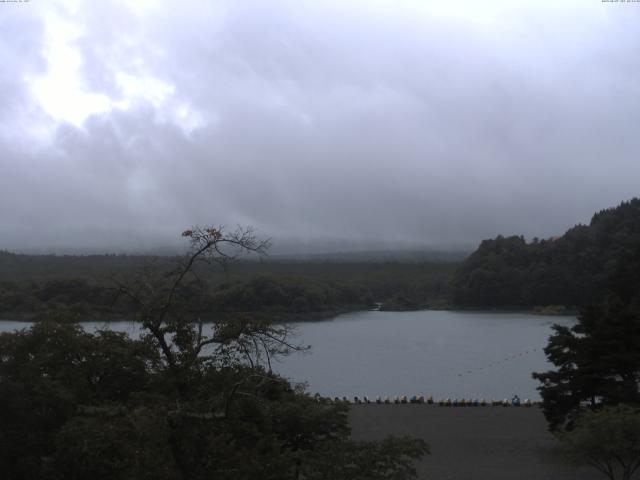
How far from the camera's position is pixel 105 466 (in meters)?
7.15

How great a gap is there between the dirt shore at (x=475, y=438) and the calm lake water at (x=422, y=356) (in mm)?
3252

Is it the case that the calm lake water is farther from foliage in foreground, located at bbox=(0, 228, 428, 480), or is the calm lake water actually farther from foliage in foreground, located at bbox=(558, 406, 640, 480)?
foliage in foreground, located at bbox=(0, 228, 428, 480)

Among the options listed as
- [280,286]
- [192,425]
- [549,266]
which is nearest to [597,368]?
[192,425]

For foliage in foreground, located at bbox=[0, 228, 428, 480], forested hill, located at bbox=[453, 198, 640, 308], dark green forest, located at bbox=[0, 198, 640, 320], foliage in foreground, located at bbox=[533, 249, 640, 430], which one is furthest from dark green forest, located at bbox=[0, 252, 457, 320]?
foliage in foreground, located at bbox=[0, 228, 428, 480]

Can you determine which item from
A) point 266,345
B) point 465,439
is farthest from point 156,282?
point 465,439

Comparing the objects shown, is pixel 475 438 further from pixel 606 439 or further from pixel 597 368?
pixel 606 439

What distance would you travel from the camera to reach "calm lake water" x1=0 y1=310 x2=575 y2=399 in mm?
29062

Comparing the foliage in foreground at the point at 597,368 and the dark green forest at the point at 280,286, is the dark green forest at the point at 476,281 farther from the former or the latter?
the foliage in foreground at the point at 597,368

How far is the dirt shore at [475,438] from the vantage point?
13.9 meters

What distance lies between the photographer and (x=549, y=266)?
6694cm

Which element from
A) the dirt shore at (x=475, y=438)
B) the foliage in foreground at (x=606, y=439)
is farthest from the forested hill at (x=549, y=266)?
the foliage in foreground at (x=606, y=439)

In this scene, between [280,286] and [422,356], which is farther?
[280,286]

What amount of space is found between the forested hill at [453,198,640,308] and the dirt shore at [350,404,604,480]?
42.7m

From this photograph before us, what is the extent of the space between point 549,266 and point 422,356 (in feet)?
108
